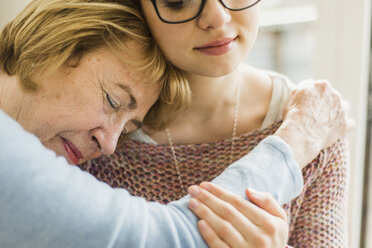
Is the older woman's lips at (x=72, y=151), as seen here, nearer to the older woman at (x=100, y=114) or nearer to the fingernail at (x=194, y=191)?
the older woman at (x=100, y=114)

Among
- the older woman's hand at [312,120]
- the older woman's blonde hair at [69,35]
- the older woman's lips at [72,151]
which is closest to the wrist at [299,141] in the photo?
the older woman's hand at [312,120]

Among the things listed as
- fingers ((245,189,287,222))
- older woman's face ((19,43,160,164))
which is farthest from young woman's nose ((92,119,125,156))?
fingers ((245,189,287,222))

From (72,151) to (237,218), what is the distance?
0.53m

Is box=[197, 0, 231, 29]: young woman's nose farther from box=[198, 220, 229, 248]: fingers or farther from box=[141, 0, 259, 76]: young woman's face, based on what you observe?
box=[198, 220, 229, 248]: fingers

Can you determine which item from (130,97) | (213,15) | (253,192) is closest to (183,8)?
(213,15)

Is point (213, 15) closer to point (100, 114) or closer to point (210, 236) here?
point (100, 114)

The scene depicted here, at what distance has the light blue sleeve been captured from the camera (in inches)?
30.3

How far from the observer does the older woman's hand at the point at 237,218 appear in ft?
2.84

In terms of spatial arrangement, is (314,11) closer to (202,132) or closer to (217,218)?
(202,132)

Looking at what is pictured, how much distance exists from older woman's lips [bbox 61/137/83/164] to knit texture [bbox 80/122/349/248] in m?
0.13

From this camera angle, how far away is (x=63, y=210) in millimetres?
784

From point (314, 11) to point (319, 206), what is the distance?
82 cm

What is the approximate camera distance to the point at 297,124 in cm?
118

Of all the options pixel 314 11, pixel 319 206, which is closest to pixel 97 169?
pixel 319 206
